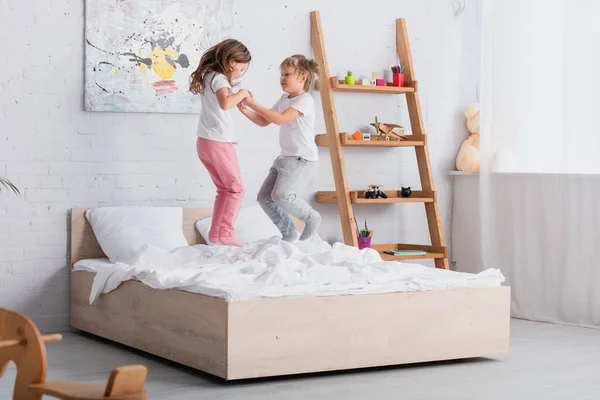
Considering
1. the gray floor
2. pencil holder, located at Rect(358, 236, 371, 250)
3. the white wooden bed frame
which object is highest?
pencil holder, located at Rect(358, 236, 371, 250)

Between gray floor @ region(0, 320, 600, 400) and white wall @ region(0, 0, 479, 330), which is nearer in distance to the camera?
gray floor @ region(0, 320, 600, 400)

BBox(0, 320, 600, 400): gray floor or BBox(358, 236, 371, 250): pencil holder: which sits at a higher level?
BBox(358, 236, 371, 250): pencil holder

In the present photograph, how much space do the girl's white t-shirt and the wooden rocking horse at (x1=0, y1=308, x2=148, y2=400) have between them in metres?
2.11

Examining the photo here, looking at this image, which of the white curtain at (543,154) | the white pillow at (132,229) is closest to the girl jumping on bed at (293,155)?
the white pillow at (132,229)

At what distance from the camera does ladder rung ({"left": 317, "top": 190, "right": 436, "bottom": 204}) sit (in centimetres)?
488

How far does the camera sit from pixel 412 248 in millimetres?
5168

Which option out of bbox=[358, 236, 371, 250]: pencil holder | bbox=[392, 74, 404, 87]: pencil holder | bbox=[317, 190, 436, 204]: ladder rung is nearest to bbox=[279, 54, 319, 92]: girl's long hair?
bbox=[317, 190, 436, 204]: ladder rung

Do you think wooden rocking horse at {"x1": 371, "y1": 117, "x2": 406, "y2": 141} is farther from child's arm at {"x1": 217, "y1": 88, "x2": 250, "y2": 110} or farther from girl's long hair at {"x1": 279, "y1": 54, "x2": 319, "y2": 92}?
child's arm at {"x1": 217, "y1": 88, "x2": 250, "y2": 110}

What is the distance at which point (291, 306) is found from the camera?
324cm

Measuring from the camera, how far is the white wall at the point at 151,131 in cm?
427

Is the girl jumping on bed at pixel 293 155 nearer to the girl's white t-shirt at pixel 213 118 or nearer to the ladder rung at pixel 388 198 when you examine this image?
the girl's white t-shirt at pixel 213 118

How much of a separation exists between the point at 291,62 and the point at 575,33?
1609 mm

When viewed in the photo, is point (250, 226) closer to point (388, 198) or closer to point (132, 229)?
point (132, 229)

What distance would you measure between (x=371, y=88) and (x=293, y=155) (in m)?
1.03
